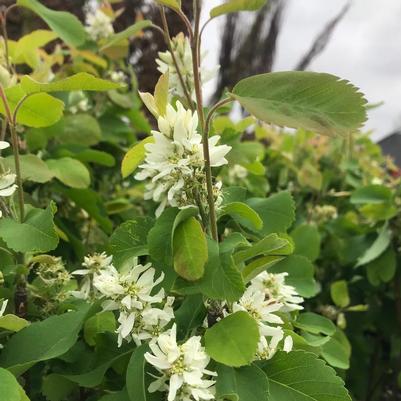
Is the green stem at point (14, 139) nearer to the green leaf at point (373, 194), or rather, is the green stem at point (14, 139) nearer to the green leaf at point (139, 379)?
the green leaf at point (139, 379)

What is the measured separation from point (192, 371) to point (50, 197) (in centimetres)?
92

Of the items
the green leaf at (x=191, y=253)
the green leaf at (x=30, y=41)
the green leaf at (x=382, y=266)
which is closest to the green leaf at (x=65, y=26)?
the green leaf at (x=30, y=41)

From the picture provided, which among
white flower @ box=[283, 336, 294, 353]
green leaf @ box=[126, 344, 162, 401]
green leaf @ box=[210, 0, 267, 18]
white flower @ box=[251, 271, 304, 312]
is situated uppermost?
green leaf @ box=[210, 0, 267, 18]

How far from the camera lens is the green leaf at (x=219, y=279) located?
0.77 m

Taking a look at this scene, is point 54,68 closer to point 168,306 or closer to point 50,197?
point 50,197

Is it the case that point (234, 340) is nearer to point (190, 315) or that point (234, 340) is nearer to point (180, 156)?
point (190, 315)

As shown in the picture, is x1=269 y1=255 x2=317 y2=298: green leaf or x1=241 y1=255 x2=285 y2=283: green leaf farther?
x1=269 y1=255 x2=317 y2=298: green leaf

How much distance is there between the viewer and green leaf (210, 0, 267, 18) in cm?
86

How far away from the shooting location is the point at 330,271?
2223 mm

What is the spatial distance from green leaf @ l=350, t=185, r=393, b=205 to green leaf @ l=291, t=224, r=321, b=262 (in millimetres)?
387

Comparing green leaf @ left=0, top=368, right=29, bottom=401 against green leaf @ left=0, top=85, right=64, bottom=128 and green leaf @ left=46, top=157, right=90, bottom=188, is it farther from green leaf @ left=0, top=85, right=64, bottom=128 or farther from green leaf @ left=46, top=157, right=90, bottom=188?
green leaf @ left=46, top=157, right=90, bottom=188

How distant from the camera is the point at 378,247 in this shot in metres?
1.75

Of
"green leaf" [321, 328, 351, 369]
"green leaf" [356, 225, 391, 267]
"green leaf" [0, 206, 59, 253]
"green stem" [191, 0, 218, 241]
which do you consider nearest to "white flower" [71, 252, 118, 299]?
"green leaf" [0, 206, 59, 253]

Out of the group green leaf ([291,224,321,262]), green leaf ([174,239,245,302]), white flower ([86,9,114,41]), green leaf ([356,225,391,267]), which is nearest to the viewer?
green leaf ([174,239,245,302])
